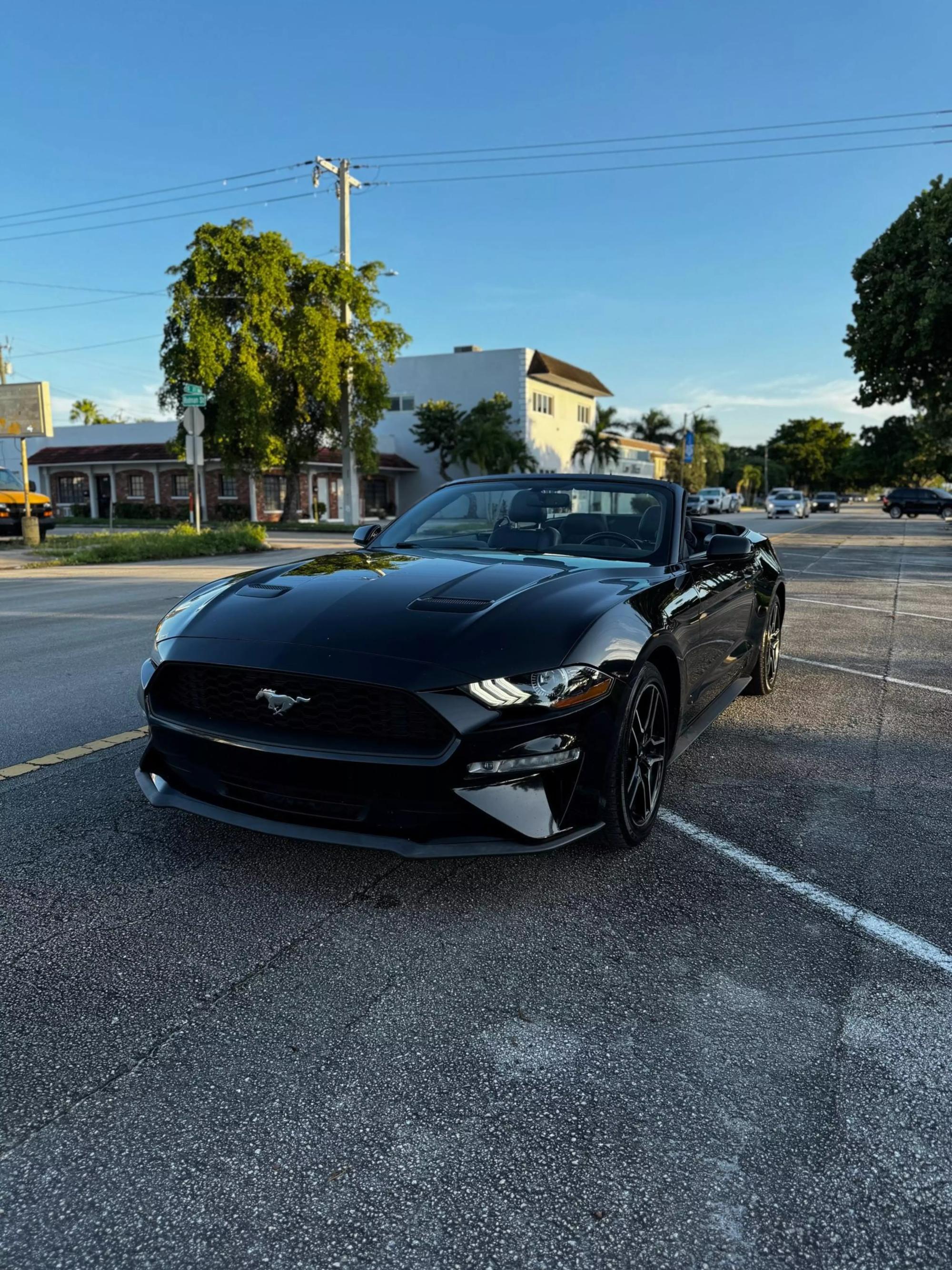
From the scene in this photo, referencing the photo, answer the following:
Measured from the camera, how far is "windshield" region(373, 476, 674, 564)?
4.44 metres

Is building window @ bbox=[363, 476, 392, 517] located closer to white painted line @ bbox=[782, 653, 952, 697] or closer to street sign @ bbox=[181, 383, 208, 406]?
street sign @ bbox=[181, 383, 208, 406]

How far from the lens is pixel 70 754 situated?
467cm

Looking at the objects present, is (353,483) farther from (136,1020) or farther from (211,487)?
(136,1020)

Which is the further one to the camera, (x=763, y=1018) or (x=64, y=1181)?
(x=763, y=1018)

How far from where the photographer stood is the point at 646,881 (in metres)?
3.27

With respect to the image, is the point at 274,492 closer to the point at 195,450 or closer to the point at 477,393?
the point at 477,393

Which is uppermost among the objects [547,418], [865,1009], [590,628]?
[547,418]

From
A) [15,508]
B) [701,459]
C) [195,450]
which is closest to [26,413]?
[15,508]

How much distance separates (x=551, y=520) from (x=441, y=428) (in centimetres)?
5046

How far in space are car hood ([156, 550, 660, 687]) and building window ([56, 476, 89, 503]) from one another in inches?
1992

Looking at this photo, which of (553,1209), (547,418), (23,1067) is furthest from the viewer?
(547,418)

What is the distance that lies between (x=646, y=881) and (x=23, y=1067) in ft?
6.45

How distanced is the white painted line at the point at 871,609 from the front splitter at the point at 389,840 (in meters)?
8.67

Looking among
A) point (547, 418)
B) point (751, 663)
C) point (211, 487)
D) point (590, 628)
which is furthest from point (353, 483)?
point (590, 628)
